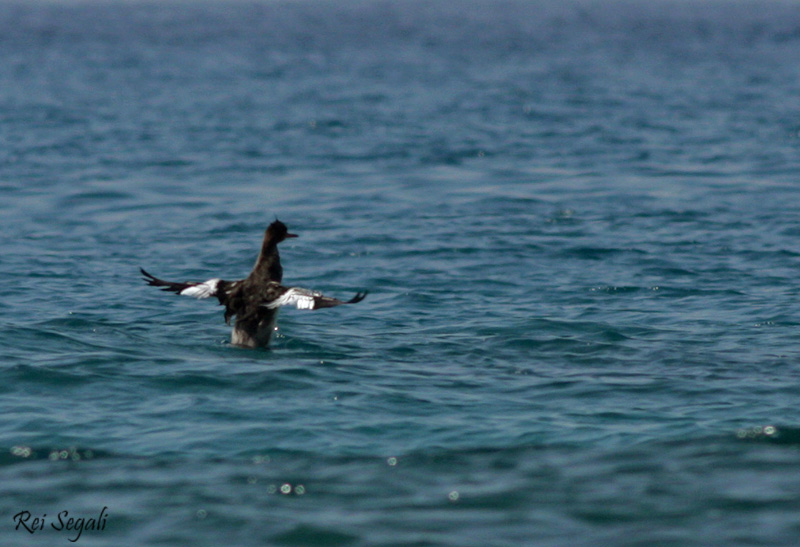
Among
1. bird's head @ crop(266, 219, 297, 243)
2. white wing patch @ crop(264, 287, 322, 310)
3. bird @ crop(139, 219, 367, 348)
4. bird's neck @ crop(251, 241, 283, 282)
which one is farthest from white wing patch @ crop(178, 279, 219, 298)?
bird's head @ crop(266, 219, 297, 243)

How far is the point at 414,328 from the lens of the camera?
14.7 m

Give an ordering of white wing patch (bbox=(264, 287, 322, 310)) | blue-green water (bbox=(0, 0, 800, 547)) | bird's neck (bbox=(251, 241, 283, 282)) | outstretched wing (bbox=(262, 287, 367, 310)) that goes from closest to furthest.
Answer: blue-green water (bbox=(0, 0, 800, 547)) < outstretched wing (bbox=(262, 287, 367, 310)) < white wing patch (bbox=(264, 287, 322, 310)) < bird's neck (bbox=(251, 241, 283, 282))

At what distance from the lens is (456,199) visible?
79.3 feet

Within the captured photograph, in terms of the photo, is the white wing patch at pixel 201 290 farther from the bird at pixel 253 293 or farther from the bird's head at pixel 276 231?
the bird's head at pixel 276 231

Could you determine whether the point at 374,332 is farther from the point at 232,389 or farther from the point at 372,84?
the point at 372,84

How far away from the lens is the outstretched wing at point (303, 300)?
11922 mm

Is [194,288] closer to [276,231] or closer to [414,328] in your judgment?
[276,231]

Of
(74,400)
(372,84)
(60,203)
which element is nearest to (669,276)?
(74,400)

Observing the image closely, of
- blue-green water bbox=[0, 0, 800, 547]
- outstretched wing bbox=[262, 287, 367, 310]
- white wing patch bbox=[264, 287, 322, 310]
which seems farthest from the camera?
white wing patch bbox=[264, 287, 322, 310]

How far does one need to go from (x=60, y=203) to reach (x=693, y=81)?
32.2 meters

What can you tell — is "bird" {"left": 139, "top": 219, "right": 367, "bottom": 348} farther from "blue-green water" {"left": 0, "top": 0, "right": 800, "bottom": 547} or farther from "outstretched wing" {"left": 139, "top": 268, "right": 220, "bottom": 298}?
"blue-green water" {"left": 0, "top": 0, "right": 800, "bottom": 547}

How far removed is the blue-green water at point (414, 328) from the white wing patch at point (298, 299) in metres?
0.75

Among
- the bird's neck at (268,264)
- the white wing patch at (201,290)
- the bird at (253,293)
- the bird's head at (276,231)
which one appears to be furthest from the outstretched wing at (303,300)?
the bird's head at (276,231)

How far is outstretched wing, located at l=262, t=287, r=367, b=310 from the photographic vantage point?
11.9m
